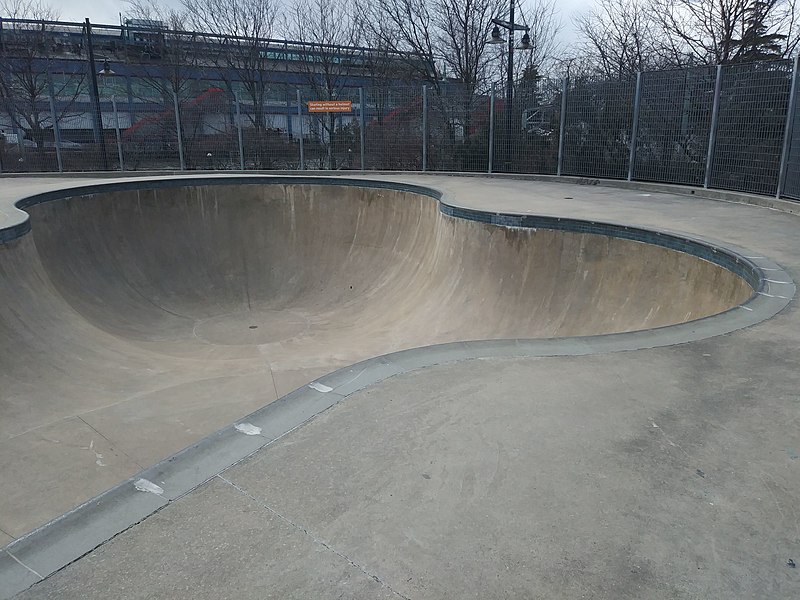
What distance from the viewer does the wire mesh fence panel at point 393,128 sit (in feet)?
49.8

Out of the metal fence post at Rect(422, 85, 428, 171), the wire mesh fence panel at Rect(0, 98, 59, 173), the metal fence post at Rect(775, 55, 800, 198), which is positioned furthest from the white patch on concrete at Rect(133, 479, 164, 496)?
the wire mesh fence panel at Rect(0, 98, 59, 173)

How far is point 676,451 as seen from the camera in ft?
7.99

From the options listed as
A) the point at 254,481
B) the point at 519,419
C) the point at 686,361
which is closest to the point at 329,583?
the point at 254,481

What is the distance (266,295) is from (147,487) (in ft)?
28.9

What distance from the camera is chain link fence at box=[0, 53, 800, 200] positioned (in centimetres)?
941

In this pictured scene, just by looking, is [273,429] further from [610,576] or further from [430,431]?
[610,576]

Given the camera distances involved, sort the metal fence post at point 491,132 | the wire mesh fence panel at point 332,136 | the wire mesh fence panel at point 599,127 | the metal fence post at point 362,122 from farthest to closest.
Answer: the wire mesh fence panel at point 332,136 < the metal fence post at point 362,122 < the metal fence post at point 491,132 < the wire mesh fence panel at point 599,127

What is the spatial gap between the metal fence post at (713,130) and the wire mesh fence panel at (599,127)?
1.89 metres

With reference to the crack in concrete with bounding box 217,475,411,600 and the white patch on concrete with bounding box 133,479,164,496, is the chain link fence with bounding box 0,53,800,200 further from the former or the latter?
the white patch on concrete with bounding box 133,479,164,496

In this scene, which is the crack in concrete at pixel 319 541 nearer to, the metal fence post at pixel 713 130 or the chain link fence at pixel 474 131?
the chain link fence at pixel 474 131

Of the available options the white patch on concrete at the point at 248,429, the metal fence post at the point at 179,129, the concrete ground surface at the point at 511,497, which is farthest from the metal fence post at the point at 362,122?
the white patch on concrete at the point at 248,429

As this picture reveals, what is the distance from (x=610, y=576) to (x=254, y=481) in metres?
1.35

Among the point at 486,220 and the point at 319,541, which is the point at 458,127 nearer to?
the point at 486,220

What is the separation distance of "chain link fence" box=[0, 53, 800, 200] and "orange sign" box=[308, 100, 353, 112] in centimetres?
4
